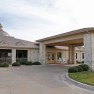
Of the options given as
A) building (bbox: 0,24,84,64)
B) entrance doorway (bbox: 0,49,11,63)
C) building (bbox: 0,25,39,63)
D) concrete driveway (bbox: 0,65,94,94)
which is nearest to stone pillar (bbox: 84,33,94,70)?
concrete driveway (bbox: 0,65,94,94)

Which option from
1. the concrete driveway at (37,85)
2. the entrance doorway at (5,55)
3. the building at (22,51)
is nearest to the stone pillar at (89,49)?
the concrete driveway at (37,85)

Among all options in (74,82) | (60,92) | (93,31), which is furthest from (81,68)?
(60,92)

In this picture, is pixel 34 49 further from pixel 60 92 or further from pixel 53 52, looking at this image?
pixel 60 92

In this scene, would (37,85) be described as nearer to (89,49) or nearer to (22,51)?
(89,49)

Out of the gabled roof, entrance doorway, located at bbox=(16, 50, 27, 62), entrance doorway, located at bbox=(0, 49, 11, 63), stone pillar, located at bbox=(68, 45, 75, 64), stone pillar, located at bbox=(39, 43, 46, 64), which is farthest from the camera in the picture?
stone pillar, located at bbox=(68, 45, 75, 64)

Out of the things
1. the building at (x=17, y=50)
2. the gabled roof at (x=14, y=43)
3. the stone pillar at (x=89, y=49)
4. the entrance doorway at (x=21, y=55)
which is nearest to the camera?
the stone pillar at (x=89, y=49)

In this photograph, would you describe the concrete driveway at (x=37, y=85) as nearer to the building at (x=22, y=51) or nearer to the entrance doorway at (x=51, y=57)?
the building at (x=22, y=51)

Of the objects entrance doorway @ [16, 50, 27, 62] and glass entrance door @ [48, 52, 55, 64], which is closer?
entrance doorway @ [16, 50, 27, 62]

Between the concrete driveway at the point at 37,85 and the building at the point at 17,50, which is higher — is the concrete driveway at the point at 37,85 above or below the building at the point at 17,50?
below

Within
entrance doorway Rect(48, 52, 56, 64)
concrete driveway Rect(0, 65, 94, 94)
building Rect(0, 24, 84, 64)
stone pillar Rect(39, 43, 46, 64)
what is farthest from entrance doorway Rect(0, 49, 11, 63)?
concrete driveway Rect(0, 65, 94, 94)

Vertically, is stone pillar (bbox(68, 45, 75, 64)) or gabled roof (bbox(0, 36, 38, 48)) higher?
gabled roof (bbox(0, 36, 38, 48))

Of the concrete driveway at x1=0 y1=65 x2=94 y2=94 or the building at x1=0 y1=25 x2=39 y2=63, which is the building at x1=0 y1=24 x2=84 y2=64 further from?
the concrete driveway at x1=0 y1=65 x2=94 y2=94

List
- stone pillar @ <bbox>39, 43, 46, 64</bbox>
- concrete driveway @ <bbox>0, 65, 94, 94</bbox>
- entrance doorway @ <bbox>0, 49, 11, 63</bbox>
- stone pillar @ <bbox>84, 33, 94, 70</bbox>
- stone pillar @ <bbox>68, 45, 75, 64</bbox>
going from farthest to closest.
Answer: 1. stone pillar @ <bbox>68, 45, 75, 64</bbox>
2. entrance doorway @ <bbox>0, 49, 11, 63</bbox>
3. stone pillar @ <bbox>39, 43, 46, 64</bbox>
4. stone pillar @ <bbox>84, 33, 94, 70</bbox>
5. concrete driveway @ <bbox>0, 65, 94, 94</bbox>

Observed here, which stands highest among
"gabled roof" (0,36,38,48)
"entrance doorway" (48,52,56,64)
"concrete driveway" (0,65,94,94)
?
"gabled roof" (0,36,38,48)
